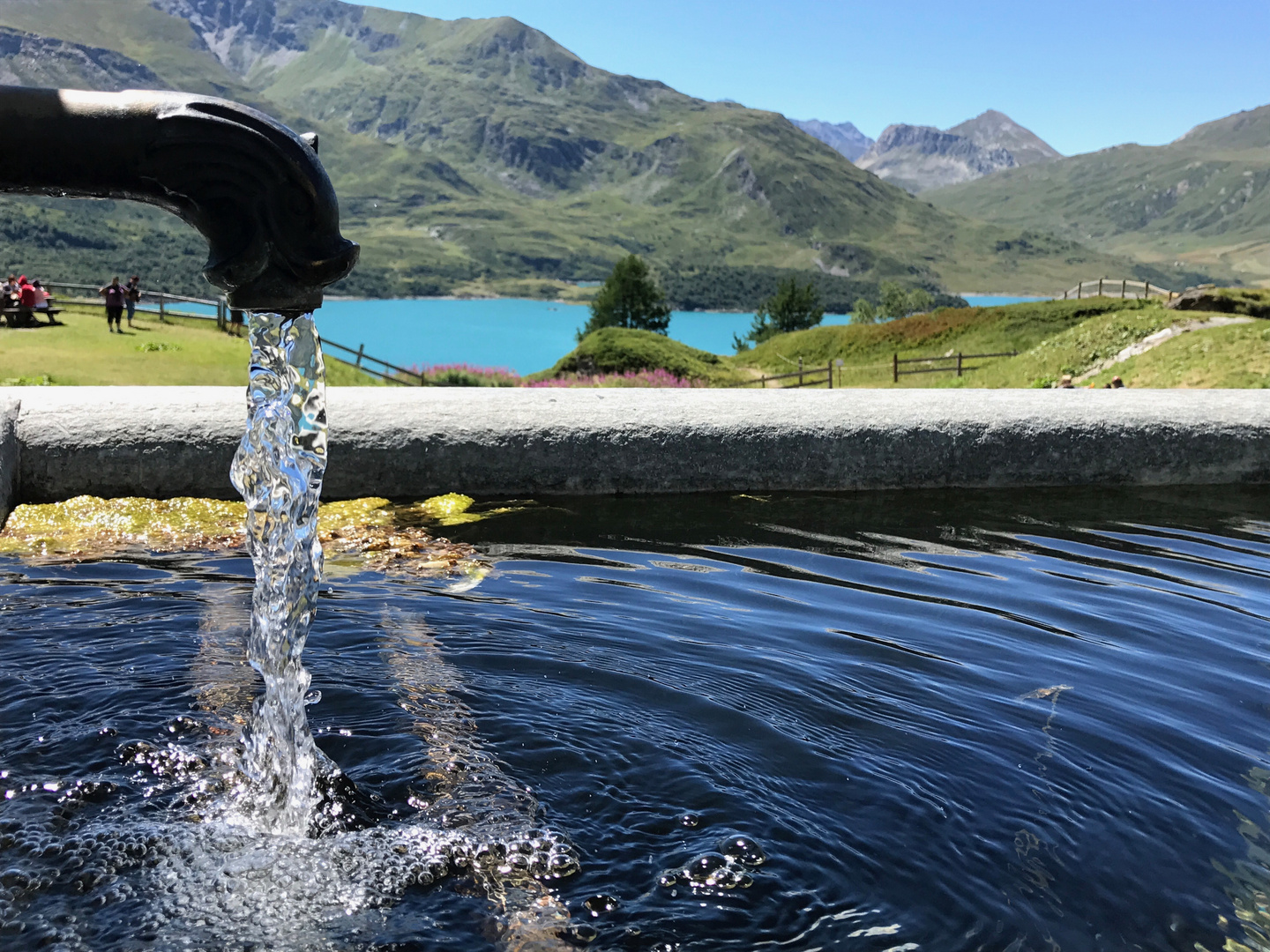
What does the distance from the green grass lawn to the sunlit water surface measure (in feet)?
18.9

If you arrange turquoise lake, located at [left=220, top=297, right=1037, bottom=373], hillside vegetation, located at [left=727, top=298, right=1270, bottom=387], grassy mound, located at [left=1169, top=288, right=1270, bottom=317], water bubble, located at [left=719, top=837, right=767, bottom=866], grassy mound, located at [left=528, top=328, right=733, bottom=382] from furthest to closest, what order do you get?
turquoise lake, located at [left=220, top=297, right=1037, bottom=373]
grassy mound, located at [left=528, top=328, right=733, bottom=382]
grassy mound, located at [left=1169, top=288, right=1270, bottom=317]
hillside vegetation, located at [left=727, top=298, right=1270, bottom=387]
water bubble, located at [left=719, top=837, right=767, bottom=866]

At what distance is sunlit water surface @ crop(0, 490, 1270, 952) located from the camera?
2.27 m

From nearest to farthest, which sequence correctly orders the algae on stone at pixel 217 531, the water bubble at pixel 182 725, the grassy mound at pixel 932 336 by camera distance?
the water bubble at pixel 182 725
the algae on stone at pixel 217 531
the grassy mound at pixel 932 336

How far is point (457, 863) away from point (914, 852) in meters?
1.10

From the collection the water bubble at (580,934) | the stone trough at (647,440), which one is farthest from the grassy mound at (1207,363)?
the water bubble at (580,934)

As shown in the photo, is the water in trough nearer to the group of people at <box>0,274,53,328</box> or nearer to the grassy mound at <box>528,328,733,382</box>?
the group of people at <box>0,274,53,328</box>

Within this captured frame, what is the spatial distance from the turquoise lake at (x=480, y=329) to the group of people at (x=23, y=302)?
34.3 meters

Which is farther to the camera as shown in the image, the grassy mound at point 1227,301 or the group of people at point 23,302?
the grassy mound at point 1227,301

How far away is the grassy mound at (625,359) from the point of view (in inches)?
954

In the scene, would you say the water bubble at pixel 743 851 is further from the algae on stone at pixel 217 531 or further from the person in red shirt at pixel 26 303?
the person in red shirt at pixel 26 303

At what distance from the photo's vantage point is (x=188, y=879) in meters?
2.37

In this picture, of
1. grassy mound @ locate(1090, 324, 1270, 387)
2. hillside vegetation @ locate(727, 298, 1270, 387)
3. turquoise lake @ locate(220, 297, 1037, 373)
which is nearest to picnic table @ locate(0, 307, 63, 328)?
hillside vegetation @ locate(727, 298, 1270, 387)

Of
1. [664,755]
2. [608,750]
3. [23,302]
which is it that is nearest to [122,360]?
[23,302]

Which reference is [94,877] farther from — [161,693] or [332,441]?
[332,441]
